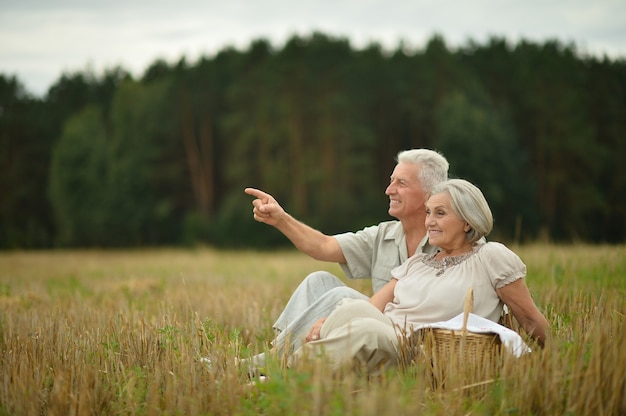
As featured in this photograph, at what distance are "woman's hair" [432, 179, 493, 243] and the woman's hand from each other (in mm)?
1137

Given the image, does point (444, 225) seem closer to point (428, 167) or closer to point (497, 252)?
point (497, 252)

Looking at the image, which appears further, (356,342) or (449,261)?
(449,261)

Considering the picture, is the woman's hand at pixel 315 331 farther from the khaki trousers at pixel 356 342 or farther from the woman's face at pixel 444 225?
the woman's face at pixel 444 225

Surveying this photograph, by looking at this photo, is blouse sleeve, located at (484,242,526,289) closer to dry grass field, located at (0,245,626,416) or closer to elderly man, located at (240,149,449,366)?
dry grass field, located at (0,245,626,416)

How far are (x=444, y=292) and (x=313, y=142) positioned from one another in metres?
38.0

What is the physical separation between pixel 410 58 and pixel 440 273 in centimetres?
4087

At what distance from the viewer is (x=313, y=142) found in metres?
42.2

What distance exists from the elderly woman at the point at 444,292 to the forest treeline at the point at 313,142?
104ft

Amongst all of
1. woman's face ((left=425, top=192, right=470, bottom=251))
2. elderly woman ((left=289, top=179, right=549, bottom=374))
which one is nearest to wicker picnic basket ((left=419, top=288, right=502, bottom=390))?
elderly woman ((left=289, top=179, right=549, bottom=374))

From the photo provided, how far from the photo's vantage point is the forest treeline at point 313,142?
39.8 metres

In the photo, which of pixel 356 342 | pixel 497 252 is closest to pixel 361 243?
pixel 497 252

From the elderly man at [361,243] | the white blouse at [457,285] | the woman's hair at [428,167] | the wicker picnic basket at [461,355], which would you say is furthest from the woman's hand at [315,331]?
the woman's hair at [428,167]

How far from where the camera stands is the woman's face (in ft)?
15.4

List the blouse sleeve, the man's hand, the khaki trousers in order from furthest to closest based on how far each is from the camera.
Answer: the man's hand → the blouse sleeve → the khaki trousers
